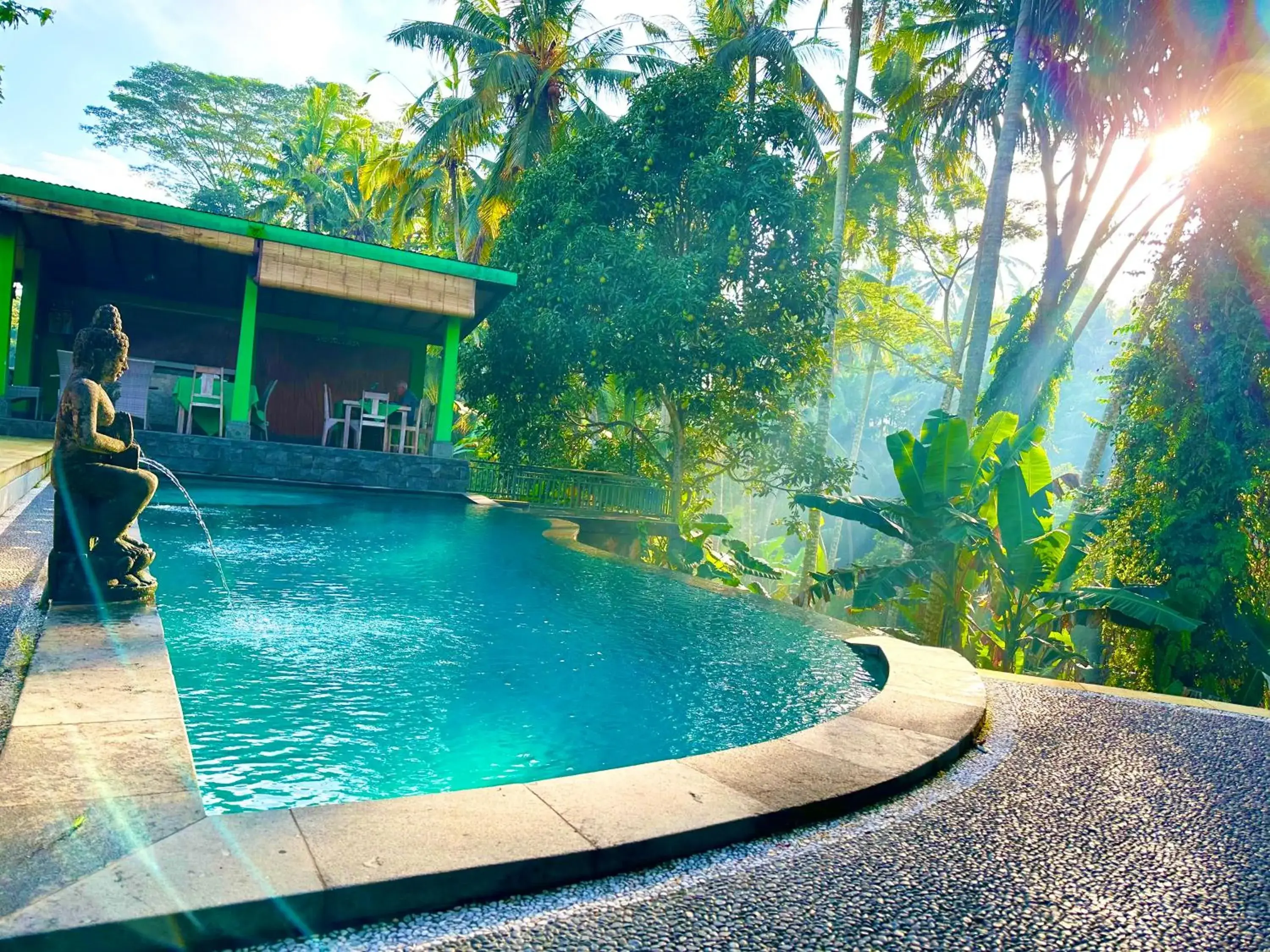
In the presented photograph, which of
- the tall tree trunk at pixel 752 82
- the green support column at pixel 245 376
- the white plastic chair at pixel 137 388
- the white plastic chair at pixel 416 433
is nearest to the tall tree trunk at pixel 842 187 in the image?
the tall tree trunk at pixel 752 82

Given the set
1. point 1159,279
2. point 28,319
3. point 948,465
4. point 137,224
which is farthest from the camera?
point 28,319

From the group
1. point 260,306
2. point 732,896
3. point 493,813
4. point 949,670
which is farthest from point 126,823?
point 260,306

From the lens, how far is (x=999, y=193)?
46.3ft

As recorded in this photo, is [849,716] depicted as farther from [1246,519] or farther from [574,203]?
[574,203]

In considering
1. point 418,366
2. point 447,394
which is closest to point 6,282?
point 447,394

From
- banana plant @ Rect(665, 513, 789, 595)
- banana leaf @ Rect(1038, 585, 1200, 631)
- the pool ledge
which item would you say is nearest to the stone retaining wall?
banana plant @ Rect(665, 513, 789, 595)

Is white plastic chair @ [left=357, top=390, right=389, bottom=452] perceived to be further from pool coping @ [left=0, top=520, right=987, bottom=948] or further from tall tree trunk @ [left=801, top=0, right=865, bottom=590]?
pool coping @ [left=0, top=520, right=987, bottom=948]

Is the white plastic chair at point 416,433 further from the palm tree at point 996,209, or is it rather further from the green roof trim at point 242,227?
the palm tree at point 996,209

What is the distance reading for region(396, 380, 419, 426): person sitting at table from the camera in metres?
16.1

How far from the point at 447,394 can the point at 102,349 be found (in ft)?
33.7

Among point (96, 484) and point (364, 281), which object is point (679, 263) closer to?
point (364, 281)

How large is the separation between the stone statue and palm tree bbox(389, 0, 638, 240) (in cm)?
1611

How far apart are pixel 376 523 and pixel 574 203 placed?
23.0ft

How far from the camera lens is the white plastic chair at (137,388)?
13414 mm
